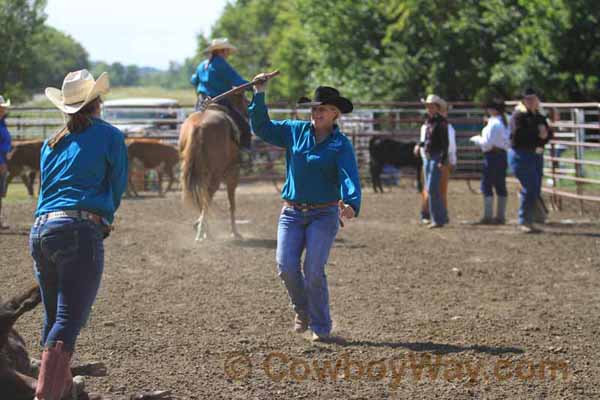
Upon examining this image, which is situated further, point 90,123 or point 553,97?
point 553,97

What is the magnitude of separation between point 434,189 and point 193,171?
12.1ft

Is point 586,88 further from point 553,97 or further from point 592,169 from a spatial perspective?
point 592,169

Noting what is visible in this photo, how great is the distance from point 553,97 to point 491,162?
12.5 metres

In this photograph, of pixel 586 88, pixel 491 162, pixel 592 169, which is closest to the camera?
pixel 491 162

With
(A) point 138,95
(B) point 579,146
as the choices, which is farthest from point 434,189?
(A) point 138,95

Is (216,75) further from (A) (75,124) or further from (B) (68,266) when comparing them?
(B) (68,266)

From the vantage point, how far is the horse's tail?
11.3 meters

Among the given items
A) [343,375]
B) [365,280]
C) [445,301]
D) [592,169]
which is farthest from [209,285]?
[592,169]

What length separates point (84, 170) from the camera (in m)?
4.80

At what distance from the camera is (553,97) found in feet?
83.5

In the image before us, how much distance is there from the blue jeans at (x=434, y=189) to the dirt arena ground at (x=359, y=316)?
430 mm

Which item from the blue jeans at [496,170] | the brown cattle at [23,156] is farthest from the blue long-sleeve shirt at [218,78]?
the brown cattle at [23,156]

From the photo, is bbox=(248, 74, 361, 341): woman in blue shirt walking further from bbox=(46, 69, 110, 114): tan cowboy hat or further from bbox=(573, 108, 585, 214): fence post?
bbox=(573, 108, 585, 214): fence post

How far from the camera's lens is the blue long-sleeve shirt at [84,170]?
4801 millimetres
